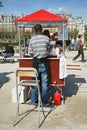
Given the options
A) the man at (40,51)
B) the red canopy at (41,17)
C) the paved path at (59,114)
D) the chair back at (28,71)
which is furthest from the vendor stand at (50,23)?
the chair back at (28,71)

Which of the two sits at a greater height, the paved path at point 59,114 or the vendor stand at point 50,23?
the vendor stand at point 50,23

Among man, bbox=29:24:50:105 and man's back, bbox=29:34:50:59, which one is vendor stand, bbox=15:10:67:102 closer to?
man, bbox=29:24:50:105

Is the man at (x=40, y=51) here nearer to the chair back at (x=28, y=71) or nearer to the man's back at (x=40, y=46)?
the man's back at (x=40, y=46)

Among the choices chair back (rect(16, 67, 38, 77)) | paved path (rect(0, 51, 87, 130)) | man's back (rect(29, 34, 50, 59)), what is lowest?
paved path (rect(0, 51, 87, 130))

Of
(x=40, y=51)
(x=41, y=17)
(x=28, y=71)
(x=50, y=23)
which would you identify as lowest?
(x=28, y=71)

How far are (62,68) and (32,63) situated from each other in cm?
81

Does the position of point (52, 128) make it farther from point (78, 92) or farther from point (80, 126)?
point (78, 92)

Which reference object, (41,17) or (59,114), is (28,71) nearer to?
(59,114)

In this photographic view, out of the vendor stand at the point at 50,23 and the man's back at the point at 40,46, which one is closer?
the man's back at the point at 40,46

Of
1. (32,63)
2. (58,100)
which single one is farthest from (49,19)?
(58,100)

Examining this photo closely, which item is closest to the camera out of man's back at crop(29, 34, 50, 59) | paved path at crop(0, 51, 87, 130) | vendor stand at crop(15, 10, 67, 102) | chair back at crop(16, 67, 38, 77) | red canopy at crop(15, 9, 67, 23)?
paved path at crop(0, 51, 87, 130)

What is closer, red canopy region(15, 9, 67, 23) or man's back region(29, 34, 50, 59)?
man's back region(29, 34, 50, 59)

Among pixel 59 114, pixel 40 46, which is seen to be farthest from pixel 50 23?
pixel 59 114

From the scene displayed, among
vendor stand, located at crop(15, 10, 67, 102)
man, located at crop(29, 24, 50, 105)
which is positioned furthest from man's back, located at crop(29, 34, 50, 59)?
vendor stand, located at crop(15, 10, 67, 102)
